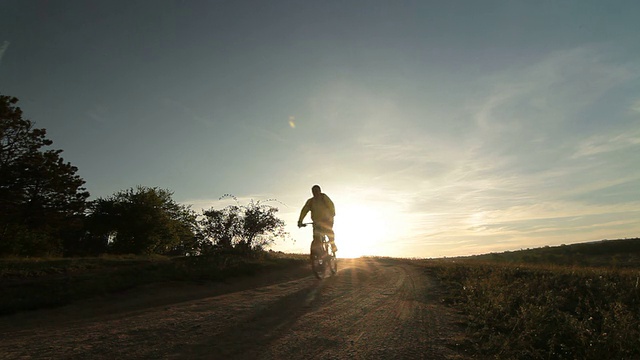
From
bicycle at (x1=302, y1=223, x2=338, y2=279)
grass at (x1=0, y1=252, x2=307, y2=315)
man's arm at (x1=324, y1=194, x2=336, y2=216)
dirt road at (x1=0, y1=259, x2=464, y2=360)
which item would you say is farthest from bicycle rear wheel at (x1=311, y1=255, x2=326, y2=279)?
grass at (x1=0, y1=252, x2=307, y2=315)

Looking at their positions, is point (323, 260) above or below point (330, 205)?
below

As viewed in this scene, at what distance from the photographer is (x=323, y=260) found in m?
12.2

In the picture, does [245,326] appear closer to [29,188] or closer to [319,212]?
[319,212]

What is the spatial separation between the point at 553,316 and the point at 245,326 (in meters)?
5.78

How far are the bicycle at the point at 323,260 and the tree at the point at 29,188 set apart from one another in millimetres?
27254

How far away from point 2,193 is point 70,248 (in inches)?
1080

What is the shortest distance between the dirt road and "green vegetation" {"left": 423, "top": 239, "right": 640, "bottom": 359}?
0.57 m

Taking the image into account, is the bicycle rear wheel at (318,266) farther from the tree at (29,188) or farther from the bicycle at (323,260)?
the tree at (29,188)

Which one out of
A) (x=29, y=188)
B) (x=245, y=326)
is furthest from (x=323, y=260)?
(x=29, y=188)

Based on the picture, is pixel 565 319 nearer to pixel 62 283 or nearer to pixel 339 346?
pixel 339 346

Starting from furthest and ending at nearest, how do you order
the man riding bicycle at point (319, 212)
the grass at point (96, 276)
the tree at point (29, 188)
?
1. the tree at point (29, 188)
2. the man riding bicycle at point (319, 212)
3. the grass at point (96, 276)

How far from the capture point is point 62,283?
33.8 ft

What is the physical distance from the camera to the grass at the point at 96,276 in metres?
8.68

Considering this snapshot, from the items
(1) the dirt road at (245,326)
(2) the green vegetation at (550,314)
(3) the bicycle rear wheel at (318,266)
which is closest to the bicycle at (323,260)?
(3) the bicycle rear wheel at (318,266)
